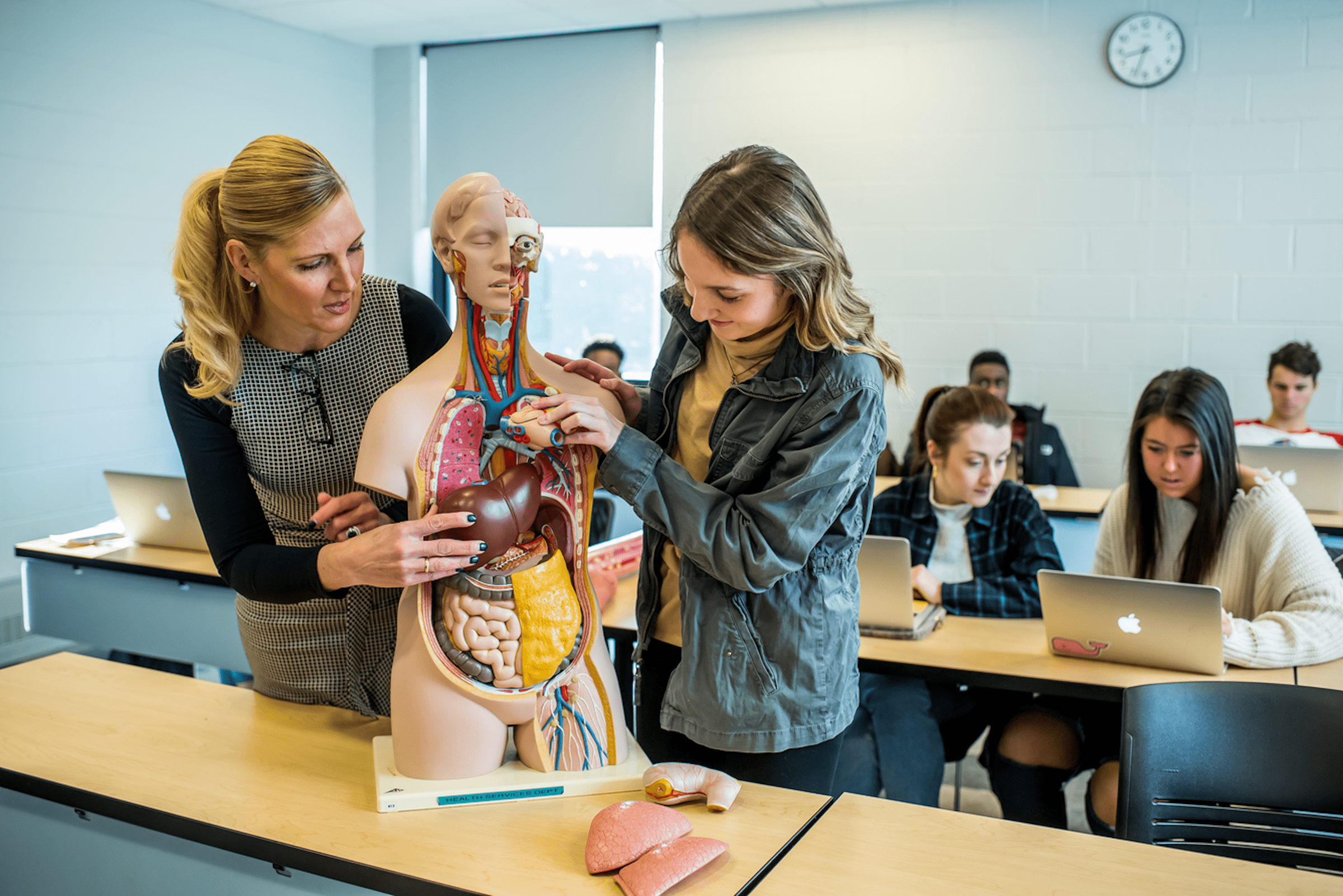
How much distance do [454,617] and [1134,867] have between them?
839 millimetres

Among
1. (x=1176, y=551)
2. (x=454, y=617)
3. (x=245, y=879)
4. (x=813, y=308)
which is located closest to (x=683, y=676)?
(x=454, y=617)

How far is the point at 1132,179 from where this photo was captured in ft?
14.2

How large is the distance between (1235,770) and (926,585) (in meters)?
0.94

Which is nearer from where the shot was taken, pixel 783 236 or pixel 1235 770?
pixel 783 236

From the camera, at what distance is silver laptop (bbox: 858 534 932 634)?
200cm

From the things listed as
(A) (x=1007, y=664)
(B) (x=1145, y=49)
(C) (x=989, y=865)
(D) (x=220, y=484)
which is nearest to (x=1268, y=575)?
(A) (x=1007, y=664)

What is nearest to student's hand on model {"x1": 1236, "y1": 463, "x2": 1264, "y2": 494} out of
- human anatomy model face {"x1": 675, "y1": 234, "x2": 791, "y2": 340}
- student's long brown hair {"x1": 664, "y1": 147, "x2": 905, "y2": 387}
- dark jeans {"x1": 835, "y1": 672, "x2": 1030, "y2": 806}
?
dark jeans {"x1": 835, "y1": 672, "x2": 1030, "y2": 806}

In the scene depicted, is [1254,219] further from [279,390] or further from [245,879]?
[245,879]

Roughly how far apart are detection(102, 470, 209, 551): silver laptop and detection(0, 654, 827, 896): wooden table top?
117 cm

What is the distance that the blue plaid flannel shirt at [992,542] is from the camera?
7.60 ft

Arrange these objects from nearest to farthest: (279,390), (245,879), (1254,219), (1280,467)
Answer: (245,879), (279,390), (1280,467), (1254,219)

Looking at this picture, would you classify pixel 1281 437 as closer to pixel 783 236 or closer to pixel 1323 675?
pixel 1323 675

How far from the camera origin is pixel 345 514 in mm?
1289

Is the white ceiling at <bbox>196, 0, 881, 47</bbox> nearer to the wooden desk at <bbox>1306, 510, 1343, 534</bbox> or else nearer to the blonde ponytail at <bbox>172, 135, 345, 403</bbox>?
the wooden desk at <bbox>1306, 510, 1343, 534</bbox>
